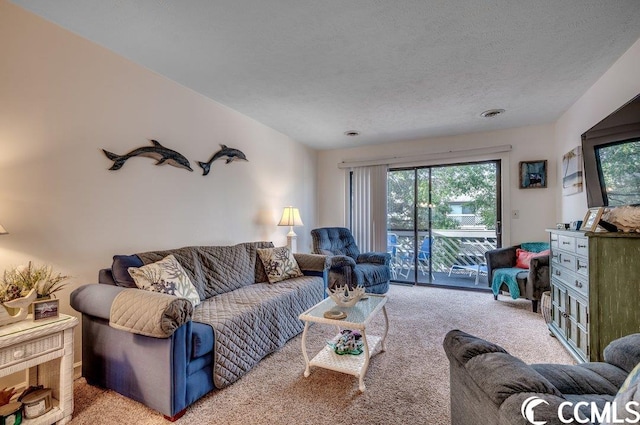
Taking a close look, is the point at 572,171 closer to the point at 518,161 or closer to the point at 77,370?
the point at 518,161

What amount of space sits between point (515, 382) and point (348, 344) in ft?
4.86

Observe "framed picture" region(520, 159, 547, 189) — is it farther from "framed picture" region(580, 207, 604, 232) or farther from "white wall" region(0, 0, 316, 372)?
"white wall" region(0, 0, 316, 372)

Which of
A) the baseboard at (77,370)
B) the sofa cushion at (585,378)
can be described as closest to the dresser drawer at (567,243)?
the sofa cushion at (585,378)

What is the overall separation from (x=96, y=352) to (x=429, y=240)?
14.1 feet

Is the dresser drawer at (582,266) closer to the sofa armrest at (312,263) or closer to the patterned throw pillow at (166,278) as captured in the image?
the sofa armrest at (312,263)

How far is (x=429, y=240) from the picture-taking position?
15.5 ft

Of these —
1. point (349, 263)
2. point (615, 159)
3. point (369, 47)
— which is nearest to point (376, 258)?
point (349, 263)

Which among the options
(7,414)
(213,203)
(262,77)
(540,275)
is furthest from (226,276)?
(540,275)

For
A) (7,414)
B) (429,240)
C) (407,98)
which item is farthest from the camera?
(429,240)

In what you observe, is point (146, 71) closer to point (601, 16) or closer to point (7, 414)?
point (7, 414)

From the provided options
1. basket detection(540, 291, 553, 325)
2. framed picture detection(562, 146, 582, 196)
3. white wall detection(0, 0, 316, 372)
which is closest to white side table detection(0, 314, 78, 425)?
white wall detection(0, 0, 316, 372)

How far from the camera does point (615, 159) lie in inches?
83.8

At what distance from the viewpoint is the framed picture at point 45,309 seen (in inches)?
61.8

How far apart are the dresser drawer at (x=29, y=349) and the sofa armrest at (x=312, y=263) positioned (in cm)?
211
